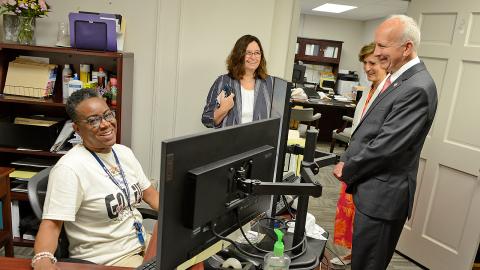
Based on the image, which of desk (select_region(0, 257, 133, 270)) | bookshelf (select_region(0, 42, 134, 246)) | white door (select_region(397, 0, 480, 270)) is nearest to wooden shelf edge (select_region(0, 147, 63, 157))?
bookshelf (select_region(0, 42, 134, 246))

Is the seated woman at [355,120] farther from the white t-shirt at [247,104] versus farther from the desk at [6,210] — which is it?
the desk at [6,210]

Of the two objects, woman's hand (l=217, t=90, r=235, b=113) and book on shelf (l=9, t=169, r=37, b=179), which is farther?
book on shelf (l=9, t=169, r=37, b=179)

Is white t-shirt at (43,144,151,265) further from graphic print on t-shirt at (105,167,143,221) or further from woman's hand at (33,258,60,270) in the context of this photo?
woman's hand at (33,258,60,270)

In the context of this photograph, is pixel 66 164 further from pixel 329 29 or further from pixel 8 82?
pixel 329 29

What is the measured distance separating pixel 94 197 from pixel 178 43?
5.64 ft

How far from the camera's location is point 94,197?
53.5 inches

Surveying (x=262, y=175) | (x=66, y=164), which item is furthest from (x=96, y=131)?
(x=262, y=175)

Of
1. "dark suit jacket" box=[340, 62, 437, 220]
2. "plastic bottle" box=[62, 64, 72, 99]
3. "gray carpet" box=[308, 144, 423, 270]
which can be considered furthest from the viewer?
"gray carpet" box=[308, 144, 423, 270]

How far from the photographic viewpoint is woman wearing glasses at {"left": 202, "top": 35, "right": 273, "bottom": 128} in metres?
2.40

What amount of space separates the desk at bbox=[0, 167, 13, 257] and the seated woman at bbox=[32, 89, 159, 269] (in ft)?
3.38

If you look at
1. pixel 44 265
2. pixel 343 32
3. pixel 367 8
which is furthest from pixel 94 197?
pixel 343 32

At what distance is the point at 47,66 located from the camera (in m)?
2.55

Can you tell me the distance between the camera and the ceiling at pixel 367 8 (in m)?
6.14

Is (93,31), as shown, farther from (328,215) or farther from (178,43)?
(328,215)
